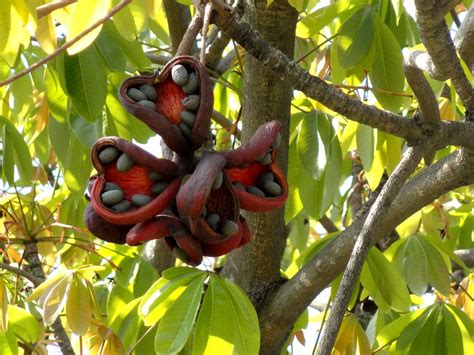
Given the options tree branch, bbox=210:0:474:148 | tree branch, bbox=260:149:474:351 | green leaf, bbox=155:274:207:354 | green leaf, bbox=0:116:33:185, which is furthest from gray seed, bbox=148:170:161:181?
green leaf, bbox=0:116:33:185

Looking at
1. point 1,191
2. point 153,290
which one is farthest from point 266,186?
point 1,191

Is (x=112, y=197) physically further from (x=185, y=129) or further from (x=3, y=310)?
(x=3, y=310)

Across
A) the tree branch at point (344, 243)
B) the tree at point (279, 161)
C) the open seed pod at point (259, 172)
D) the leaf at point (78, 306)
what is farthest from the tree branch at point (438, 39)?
the leaf at point (78, 306)

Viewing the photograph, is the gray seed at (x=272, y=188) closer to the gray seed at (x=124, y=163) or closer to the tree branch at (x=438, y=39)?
the gray seed at (x=124, y=163)

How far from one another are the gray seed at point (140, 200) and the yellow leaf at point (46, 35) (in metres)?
0.45

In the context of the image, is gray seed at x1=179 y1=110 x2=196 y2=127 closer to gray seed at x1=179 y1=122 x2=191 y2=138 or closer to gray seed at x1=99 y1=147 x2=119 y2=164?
gray seed at x1=179 y1=122 x2=191 y2=138

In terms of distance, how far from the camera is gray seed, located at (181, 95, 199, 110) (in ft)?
4.85

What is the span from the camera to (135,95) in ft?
4.95

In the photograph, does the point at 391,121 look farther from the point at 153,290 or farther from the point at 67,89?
the point at 67,89

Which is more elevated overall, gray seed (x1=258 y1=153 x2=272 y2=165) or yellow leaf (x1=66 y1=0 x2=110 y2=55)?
yellow leaf (x1=66 y1=0 x2=110 y2=55)

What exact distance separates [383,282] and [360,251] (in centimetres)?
74

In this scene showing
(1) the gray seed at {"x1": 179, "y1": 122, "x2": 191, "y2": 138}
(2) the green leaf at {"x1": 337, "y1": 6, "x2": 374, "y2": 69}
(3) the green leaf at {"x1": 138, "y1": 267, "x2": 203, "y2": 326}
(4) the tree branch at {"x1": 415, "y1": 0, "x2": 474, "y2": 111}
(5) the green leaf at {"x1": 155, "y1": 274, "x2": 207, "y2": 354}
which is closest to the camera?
(1) the gray seed at {"x1": 179, "y1": 122, "x2": 191, "y2": 138}

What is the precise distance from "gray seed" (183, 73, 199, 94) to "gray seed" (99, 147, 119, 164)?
144mm

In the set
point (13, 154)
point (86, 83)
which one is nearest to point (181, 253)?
point (86, 83)
